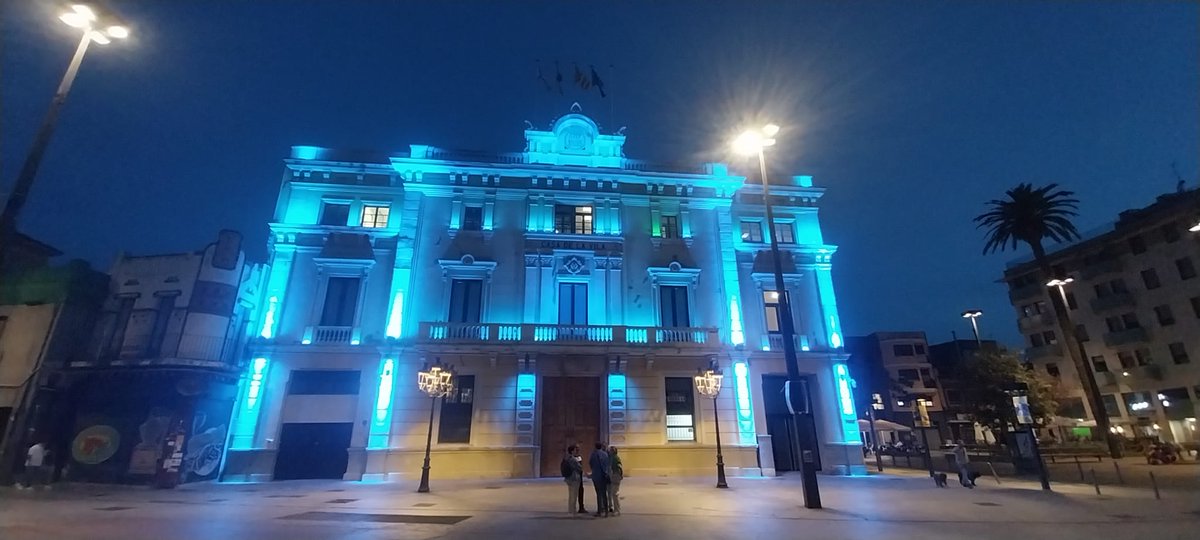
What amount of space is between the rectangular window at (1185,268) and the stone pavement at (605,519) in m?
38.2

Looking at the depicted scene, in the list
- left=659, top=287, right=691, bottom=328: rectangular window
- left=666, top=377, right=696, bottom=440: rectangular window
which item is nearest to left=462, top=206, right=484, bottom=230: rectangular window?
left=659, top=287, right=691, bottom=328: rectangular window

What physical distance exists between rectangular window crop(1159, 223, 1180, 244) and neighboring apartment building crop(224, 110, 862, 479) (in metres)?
37.3

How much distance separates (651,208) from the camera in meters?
25.7

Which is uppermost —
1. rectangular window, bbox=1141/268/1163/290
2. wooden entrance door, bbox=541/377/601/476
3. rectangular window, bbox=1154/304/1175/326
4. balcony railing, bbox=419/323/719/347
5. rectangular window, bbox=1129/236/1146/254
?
rectangular window, bbox=1129/236/1146/254

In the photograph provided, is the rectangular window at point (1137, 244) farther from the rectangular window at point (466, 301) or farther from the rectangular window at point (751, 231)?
the rectangular window at point (466, 301)

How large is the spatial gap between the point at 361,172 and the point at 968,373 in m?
48.7

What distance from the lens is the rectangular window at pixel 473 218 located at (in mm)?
24375

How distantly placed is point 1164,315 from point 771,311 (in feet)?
137

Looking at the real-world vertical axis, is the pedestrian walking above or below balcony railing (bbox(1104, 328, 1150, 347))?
below

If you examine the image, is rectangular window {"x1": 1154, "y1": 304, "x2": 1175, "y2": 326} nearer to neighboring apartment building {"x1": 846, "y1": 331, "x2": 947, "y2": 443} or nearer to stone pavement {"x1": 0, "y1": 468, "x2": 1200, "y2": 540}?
neighboring apartment building {"x1": 846, "y1": 331, "x2": 947, "y2": 443}

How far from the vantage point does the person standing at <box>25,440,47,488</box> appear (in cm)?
1884

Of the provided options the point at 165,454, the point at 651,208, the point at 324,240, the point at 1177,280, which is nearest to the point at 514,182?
the point at 651,208

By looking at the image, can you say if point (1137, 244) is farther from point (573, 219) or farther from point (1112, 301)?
point (573, 219)

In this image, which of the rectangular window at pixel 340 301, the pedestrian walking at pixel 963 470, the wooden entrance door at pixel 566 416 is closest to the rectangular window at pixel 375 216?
the rectangular window at pixel 340 301
